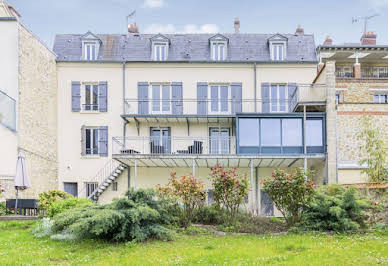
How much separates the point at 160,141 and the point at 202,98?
10.5ft

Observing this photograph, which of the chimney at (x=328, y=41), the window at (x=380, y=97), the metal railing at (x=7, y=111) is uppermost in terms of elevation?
the chimney at (x=328, y=41)

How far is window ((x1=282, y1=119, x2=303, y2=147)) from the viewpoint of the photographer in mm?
18842

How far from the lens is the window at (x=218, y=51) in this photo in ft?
70.3

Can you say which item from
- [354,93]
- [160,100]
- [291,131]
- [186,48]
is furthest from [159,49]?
[354,93]

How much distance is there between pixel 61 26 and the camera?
2252 centimetres

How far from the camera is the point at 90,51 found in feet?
70.3

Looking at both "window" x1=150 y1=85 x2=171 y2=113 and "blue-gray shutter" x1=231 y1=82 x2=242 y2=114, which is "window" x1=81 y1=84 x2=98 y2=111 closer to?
"window" x1=150 y1=85 x2=171 y2=113

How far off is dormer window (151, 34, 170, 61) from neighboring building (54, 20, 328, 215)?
0.05m

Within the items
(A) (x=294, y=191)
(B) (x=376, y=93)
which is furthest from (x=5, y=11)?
(B) (x=376, y=93)

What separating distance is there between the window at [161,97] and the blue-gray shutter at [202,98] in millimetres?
1574

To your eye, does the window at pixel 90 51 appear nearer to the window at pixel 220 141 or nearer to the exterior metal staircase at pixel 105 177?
the exterior metal staircase at pixel 105 177

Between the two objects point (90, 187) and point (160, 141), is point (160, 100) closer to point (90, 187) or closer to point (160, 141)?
point (160, 141)

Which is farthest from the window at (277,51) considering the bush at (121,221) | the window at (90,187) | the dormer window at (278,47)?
the bush at (121,221)

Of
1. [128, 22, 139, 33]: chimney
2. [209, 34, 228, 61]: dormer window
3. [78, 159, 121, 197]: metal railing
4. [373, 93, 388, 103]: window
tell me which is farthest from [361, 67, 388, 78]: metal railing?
[78, 159, 121, 197]: metal railing
